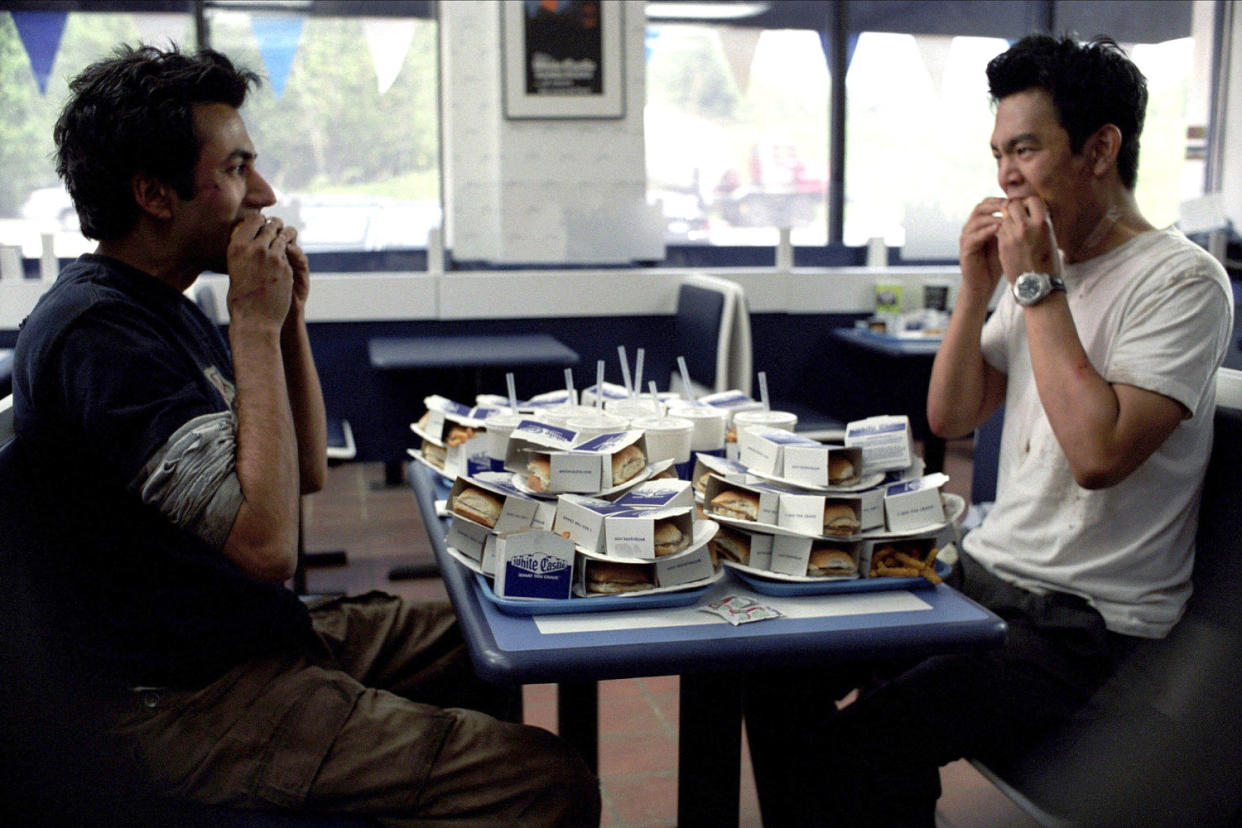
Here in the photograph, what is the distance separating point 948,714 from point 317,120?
4545mm

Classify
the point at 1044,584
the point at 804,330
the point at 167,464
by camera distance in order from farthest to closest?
the point at 804,330 < the point at 1044,584 < the point at 167,464

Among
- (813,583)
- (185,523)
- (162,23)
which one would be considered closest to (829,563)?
(813,583)

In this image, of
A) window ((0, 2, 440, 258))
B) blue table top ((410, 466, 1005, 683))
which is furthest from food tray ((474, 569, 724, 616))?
window ((0, 2, 440, 258))

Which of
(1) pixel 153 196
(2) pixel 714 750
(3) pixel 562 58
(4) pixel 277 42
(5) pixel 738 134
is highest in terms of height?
(4) pixel 277 42

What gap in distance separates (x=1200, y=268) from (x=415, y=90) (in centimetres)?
438

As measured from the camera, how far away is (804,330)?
4.76m

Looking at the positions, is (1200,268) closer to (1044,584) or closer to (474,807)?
(1044,584)

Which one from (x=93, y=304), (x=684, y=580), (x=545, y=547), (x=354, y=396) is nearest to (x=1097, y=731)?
(x=684, y=580)

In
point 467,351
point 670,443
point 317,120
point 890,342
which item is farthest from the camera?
point 317,120

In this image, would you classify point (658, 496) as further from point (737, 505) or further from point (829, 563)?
point (829, 563)

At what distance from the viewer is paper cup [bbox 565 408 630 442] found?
1.62 meters

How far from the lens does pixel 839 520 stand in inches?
53.9

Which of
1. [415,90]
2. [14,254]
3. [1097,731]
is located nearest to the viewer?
[1097,731]

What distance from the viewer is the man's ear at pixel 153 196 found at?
1.42 meters
